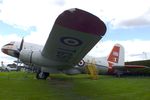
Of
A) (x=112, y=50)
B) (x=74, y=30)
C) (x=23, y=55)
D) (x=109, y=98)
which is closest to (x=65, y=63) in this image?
(x=23, y=55)

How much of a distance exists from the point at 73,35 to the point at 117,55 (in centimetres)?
1799

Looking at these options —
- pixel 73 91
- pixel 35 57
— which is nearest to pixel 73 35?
pixel 73 91

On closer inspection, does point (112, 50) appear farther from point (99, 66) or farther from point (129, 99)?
point (129, 99)

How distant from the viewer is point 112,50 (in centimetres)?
3216

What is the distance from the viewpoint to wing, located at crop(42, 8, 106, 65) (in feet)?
42.4

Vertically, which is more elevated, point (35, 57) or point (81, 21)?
point (81, 21)

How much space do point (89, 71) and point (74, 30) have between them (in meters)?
12.0

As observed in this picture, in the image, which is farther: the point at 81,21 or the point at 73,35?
the point at 73,35

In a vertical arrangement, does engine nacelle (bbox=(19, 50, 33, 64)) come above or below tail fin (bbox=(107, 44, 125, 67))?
below

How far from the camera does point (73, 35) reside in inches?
578

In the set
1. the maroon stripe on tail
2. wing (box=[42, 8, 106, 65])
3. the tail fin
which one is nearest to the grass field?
wing (box=[42, 8, 106, 65])

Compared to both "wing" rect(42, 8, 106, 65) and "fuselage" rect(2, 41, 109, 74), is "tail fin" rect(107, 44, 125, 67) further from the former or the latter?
"wing" rect(42, 8, 106, 65)

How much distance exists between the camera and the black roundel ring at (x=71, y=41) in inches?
597

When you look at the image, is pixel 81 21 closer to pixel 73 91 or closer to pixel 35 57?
pixel 73 91
